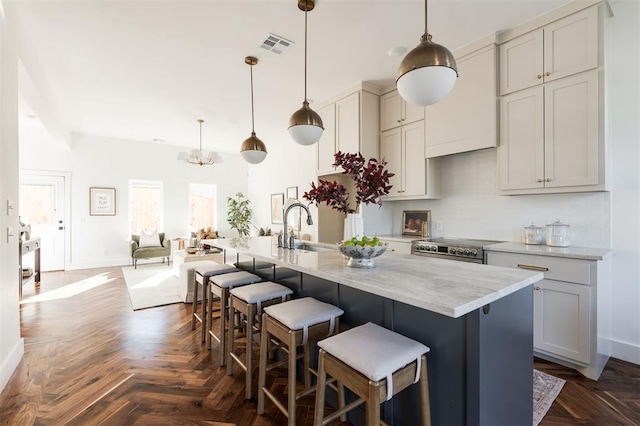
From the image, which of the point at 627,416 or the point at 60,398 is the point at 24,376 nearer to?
the point at 60,398

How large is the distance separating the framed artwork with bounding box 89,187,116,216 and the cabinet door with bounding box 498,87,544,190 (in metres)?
7.66

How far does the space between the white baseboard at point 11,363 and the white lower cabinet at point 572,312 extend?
405 centimetres

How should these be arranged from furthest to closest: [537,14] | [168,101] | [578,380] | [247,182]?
[247,182], [168,101], [537,14], [578,380]

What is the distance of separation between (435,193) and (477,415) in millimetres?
2779

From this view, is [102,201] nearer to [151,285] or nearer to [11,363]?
[151,285]

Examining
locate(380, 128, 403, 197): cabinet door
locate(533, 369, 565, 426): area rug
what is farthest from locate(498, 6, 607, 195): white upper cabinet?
locate(533, 369, 565, 426): area rug

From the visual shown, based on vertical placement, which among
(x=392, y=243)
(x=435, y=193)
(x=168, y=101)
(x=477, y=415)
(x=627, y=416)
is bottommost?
(x=627, y=416)

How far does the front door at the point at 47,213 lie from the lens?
240 inches

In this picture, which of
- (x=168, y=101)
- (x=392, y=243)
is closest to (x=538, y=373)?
(x=392, y=243)

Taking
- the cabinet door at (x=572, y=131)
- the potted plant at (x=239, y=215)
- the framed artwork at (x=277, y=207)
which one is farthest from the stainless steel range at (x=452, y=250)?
the potted plant at (x=239, y=215)

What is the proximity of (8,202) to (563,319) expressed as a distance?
4467mm

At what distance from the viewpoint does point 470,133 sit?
122 inches

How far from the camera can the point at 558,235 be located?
272 cm

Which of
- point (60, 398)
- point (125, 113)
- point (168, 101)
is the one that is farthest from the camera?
point (125, 113)
